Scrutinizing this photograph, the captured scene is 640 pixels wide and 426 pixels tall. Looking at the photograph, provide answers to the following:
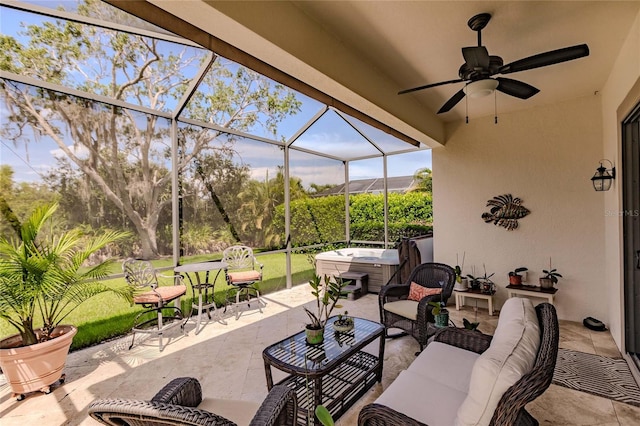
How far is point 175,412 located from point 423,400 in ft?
4.24

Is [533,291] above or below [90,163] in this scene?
below

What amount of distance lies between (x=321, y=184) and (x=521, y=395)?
5771 mm

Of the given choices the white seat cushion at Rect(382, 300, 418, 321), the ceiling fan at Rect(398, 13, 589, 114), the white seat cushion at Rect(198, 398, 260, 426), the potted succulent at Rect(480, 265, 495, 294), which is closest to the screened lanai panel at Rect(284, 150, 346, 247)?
the white seat cushion at Rect(382, 300, 418, 321)

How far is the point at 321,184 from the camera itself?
6746mm

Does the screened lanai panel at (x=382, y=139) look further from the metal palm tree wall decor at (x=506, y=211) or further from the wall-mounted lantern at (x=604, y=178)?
the wall-mounted lantern at (x=604, y=178)

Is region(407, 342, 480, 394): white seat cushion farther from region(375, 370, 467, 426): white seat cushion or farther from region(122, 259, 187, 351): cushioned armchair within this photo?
region(122, 259, 187, 351): cushioned armchair

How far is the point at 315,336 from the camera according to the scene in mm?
2447

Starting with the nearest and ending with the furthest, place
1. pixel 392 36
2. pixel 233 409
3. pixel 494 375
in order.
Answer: pixel 494 375
pixel 233 409
pixel 392 36

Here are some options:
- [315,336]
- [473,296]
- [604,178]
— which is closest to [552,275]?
[473,296]

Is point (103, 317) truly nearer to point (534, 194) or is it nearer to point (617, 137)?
point (534, 194)

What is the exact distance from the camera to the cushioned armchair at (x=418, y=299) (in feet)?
9.95

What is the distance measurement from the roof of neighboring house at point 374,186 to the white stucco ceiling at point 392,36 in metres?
3.39

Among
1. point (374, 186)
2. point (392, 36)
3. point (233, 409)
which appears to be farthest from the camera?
point (374, 186)

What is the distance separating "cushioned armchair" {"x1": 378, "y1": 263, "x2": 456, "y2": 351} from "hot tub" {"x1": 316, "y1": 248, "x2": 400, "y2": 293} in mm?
1602
